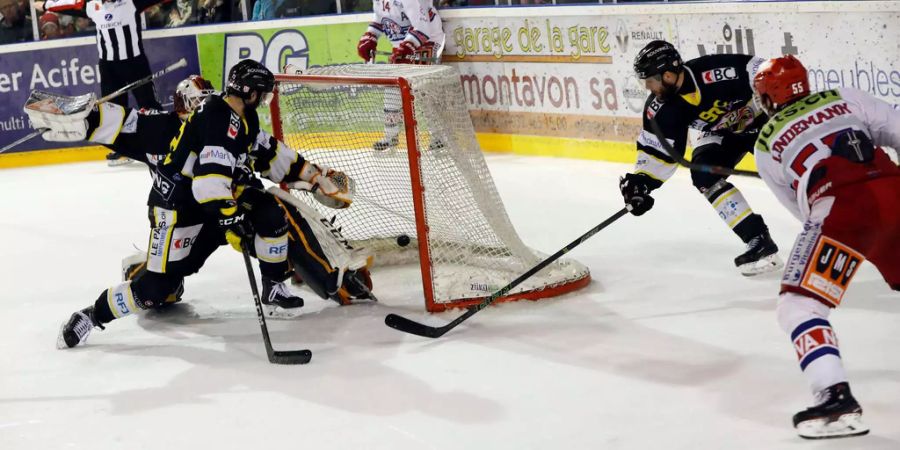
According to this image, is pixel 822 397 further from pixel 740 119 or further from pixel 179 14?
pixel 179 14

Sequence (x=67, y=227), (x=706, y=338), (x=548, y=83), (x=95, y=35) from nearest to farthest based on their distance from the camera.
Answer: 1. (x=706, y=338)
2. (x=67, y=227)
3. (x=548, y=83)
4. (x=95, y=35)

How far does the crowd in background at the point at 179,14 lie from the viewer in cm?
871

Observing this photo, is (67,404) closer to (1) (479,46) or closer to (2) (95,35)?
(1) (479,46)

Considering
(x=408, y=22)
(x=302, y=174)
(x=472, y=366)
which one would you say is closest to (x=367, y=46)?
(x=408, y=22)

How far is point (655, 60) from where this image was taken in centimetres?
414

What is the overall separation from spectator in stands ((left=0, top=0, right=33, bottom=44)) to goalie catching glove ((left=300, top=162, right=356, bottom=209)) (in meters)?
5.13

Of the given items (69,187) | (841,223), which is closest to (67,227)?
(69,187)

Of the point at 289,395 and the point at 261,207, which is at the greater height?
the point at 261,207

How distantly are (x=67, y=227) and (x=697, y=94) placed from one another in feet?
12.1

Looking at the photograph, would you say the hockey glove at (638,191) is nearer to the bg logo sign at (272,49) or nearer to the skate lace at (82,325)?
the skate lace at (82,325)

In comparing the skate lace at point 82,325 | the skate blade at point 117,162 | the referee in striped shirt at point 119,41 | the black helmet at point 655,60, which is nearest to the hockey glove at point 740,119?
the black helmet at point 655,60

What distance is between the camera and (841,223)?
2.89 metres

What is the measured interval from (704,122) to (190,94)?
2020 mm

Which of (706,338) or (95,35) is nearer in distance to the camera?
(706,338)
